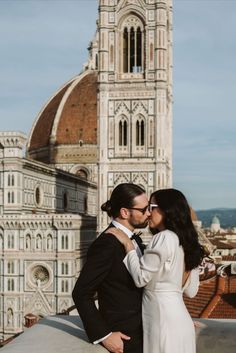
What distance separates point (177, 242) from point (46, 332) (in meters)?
0.93

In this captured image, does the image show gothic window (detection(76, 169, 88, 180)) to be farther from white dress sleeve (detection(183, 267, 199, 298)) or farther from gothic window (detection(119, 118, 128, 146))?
white dress sleeve (detection(183, 267, 199, 298))

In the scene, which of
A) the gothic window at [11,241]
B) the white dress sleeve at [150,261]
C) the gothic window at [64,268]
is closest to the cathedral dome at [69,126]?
the gothic window at [11,241]

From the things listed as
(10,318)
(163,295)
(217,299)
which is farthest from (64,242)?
(163,295)

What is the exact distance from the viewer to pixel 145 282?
12.3ft

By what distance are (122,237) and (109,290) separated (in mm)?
324

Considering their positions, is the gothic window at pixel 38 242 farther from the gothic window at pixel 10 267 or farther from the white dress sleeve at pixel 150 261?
the white dress sleeve at pixel 150 261

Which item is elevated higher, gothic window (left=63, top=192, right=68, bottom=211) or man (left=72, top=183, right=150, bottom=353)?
gothic window (left=63, top=192, right=68, bottom=211)

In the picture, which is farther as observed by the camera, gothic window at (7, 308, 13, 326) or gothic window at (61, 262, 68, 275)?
gothic window at (61, 262, 68, 275)

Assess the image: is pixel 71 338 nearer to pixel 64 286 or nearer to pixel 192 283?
pixel 192 283

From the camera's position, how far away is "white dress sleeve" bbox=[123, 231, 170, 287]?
148 inches

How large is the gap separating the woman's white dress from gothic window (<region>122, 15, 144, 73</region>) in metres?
36.0

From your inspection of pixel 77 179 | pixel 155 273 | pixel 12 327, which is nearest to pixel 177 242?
pixel 155 273

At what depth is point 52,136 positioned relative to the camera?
60156 mm

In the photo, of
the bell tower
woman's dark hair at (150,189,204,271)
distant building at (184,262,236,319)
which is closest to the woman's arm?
woman's dark hair at (150,189,204,271)
